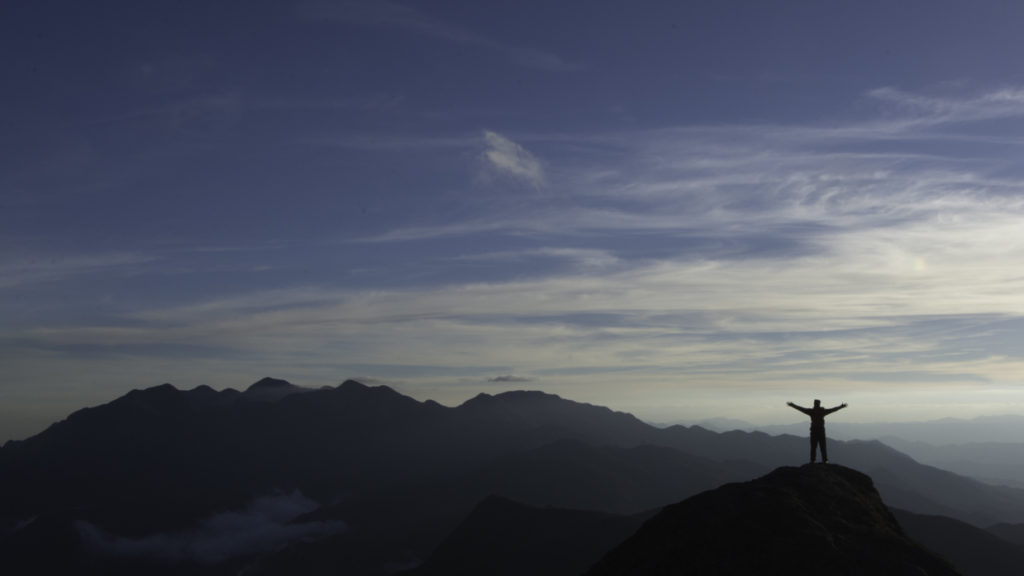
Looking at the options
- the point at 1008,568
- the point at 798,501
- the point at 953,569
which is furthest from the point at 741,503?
the point at 1008,568

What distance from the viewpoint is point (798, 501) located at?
33312mm

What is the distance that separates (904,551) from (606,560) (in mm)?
13000

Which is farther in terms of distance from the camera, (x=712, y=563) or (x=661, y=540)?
(x=661, y=540)

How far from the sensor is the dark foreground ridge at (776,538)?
94.9ft

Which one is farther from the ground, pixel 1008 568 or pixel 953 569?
pixel 953 569

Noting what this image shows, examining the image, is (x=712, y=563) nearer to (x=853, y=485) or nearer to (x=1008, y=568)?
(x=853, y=485)

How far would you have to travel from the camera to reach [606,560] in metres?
34.1

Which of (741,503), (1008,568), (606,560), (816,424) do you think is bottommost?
(1008,568)

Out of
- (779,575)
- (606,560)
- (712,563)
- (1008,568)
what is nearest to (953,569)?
(779,575)

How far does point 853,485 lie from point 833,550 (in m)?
9.84

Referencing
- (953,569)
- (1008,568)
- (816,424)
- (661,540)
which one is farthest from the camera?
(1008,568)

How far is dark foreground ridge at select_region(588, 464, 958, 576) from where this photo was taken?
28.9 metres

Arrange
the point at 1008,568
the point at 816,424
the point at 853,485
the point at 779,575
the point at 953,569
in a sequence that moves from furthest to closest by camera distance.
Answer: the point at 1008,568 → the point at 816,424 → the point at 853,485 → the point at 953,569 → the point at 779,575

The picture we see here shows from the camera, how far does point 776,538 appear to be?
30109 mm
